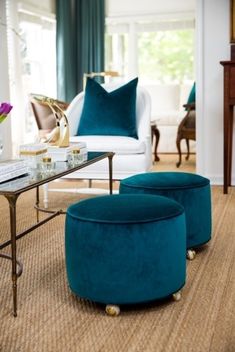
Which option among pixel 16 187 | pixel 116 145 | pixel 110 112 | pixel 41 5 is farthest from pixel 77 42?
pixel 16 187

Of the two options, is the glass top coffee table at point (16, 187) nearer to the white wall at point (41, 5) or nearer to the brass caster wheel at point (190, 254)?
the brass caster wheel at point (190, 254)

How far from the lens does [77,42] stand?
8164mm

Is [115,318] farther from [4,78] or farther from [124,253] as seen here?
[4,78]

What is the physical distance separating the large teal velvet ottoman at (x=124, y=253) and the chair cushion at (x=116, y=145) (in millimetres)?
1876

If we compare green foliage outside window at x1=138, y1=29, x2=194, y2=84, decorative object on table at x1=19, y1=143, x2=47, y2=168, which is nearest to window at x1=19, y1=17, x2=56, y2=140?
green foliage outside window at x1=138, y1=29, x2=194, y2=84

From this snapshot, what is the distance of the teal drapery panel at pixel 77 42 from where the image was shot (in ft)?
25.7

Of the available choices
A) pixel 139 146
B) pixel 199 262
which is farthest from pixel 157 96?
pixel 199 262

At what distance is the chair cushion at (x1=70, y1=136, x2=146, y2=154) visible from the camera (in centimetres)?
395

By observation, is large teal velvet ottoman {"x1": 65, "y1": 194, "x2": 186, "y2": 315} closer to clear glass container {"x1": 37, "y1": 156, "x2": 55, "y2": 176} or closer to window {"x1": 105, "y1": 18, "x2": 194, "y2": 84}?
clear glass container {"x1": 37, "y1": 156, "x2": 55, "y2": 176}

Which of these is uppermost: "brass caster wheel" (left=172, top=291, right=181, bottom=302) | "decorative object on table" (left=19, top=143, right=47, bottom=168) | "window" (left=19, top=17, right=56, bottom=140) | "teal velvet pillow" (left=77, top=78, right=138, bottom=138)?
"window" (left=19, top=17, right=56, bottom=140)

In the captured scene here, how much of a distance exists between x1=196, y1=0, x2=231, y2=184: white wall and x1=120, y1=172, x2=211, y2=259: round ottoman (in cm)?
204

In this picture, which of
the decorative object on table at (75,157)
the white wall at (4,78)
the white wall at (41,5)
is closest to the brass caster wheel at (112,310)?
the decorative object on table at (75,157)

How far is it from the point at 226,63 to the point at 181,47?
4.63 m

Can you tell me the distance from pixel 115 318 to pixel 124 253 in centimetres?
26
